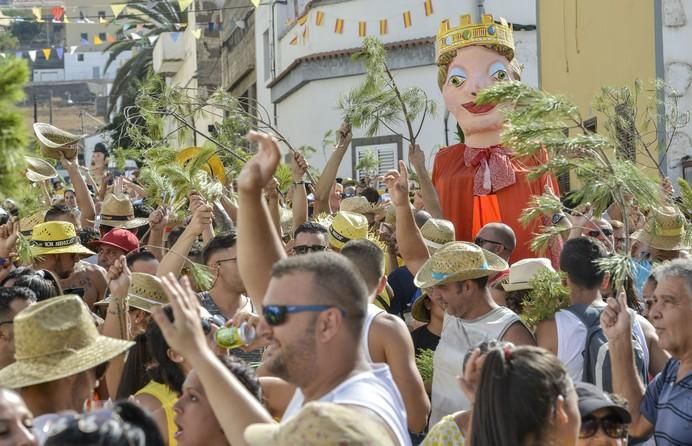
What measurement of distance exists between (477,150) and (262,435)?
21.8 feet

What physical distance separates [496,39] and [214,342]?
17.6 ft

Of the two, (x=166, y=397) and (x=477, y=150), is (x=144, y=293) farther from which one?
(x=477, y=150)

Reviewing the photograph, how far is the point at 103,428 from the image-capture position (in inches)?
124

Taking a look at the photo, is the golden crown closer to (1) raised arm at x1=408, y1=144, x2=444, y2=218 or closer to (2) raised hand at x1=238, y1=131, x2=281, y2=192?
(1) raised arm at x1=408, y1=144, x2=444, y2=218

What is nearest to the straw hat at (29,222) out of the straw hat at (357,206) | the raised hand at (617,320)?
the straw hat at (357,206)

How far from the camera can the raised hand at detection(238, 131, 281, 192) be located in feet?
13.7

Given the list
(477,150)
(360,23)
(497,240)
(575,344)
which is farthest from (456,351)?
(360,23)

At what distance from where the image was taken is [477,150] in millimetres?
9492

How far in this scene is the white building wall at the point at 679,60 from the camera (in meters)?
13.9

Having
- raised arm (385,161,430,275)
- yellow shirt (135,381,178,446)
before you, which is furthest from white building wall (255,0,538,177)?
yellow shirt (135,381,178,446)

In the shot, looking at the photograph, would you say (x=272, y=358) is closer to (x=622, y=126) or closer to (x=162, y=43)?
(x=622, y=126)

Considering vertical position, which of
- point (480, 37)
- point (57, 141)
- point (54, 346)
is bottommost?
point (54, 346)

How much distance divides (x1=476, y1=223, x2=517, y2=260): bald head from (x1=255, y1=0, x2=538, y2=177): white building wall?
13656 millimetres

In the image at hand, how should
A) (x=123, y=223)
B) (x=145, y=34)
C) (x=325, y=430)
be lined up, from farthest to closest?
(x=145, y=34)
(x=123, y=223)
(x=325, y=430)
